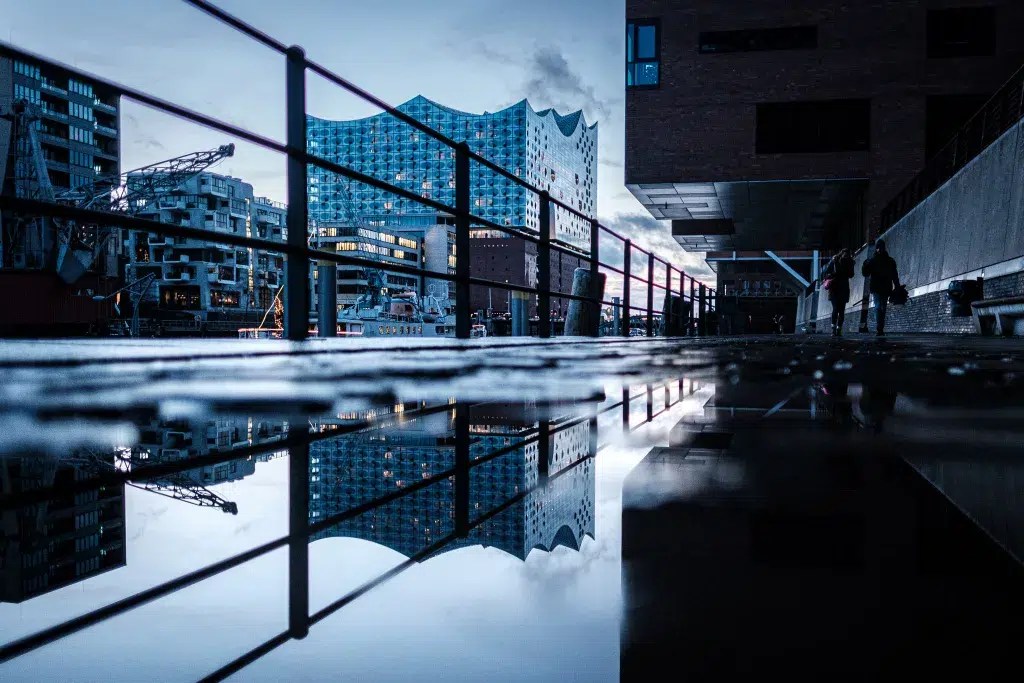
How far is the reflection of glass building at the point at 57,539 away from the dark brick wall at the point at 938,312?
410 inches

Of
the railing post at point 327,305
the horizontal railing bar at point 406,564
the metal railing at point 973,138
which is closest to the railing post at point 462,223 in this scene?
the railing post at point 327,305

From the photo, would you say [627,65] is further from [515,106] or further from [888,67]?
[515,106]

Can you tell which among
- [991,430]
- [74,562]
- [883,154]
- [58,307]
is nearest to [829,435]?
[991,430]

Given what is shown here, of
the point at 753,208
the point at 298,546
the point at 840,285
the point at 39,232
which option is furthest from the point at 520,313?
the point at 753,208

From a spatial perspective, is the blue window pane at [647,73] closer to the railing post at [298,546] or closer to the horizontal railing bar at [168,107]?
the horizontal railing bar at [168,107]

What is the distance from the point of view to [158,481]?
2.77ft

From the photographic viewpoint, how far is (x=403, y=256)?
95.4 metres

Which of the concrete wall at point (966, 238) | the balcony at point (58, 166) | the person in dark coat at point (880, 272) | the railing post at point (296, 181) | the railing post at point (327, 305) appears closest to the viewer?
the railing post at point (296, 181)

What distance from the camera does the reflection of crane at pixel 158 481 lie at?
77 cm

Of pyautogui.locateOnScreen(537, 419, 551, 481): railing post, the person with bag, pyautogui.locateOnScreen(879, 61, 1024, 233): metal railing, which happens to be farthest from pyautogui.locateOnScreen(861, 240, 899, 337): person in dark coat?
pyautogui.locateOnScreen(537, 419, 551, 481): railing post

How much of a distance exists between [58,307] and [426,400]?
15715 mm

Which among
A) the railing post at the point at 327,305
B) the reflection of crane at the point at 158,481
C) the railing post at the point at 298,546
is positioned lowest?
the railing post at the point at 298,546

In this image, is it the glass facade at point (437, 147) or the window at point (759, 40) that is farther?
the glass facade at point (437, 147)

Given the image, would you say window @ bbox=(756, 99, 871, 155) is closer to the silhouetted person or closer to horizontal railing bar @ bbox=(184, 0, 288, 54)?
horizontal railing bar @ bbox=(184, 0, 288, 54)
